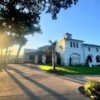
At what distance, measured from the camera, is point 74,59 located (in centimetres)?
2102

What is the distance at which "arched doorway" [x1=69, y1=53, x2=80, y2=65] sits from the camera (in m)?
20.7

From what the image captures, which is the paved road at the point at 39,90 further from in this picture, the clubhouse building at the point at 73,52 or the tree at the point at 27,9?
the clubhouse building at the point at 73,52

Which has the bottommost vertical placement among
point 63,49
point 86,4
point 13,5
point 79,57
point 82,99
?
point 82,99

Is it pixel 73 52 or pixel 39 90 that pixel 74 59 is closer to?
pixel 73 52

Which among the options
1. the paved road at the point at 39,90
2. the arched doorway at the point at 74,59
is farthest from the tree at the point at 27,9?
the arched doorway at the point at 74,59

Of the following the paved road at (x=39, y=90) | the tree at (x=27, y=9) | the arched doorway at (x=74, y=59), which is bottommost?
the paved road at (x=39, y=90)

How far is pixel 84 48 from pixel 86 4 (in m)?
16.2

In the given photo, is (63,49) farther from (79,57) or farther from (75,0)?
(75,0)

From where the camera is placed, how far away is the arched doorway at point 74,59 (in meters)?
20.7

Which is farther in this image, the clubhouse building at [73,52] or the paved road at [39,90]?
the clubhouse building at [73,52]

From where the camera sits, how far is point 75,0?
6027 mm

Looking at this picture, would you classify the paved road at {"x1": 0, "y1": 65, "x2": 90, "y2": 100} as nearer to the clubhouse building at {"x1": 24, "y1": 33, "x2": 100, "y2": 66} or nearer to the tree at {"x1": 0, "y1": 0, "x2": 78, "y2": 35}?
the tree at {"x1": 0, "y1": 0, "x2": 78, "y2": 35}

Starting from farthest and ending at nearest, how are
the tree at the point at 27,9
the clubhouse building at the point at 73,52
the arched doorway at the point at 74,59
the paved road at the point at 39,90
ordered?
the arched doorway at the point at 74,59 → the clubhouse building at the point at 73,52 → the tree at the point at 27,9 → the paved road at the point at 39,90

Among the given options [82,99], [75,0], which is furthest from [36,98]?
[75,0]
